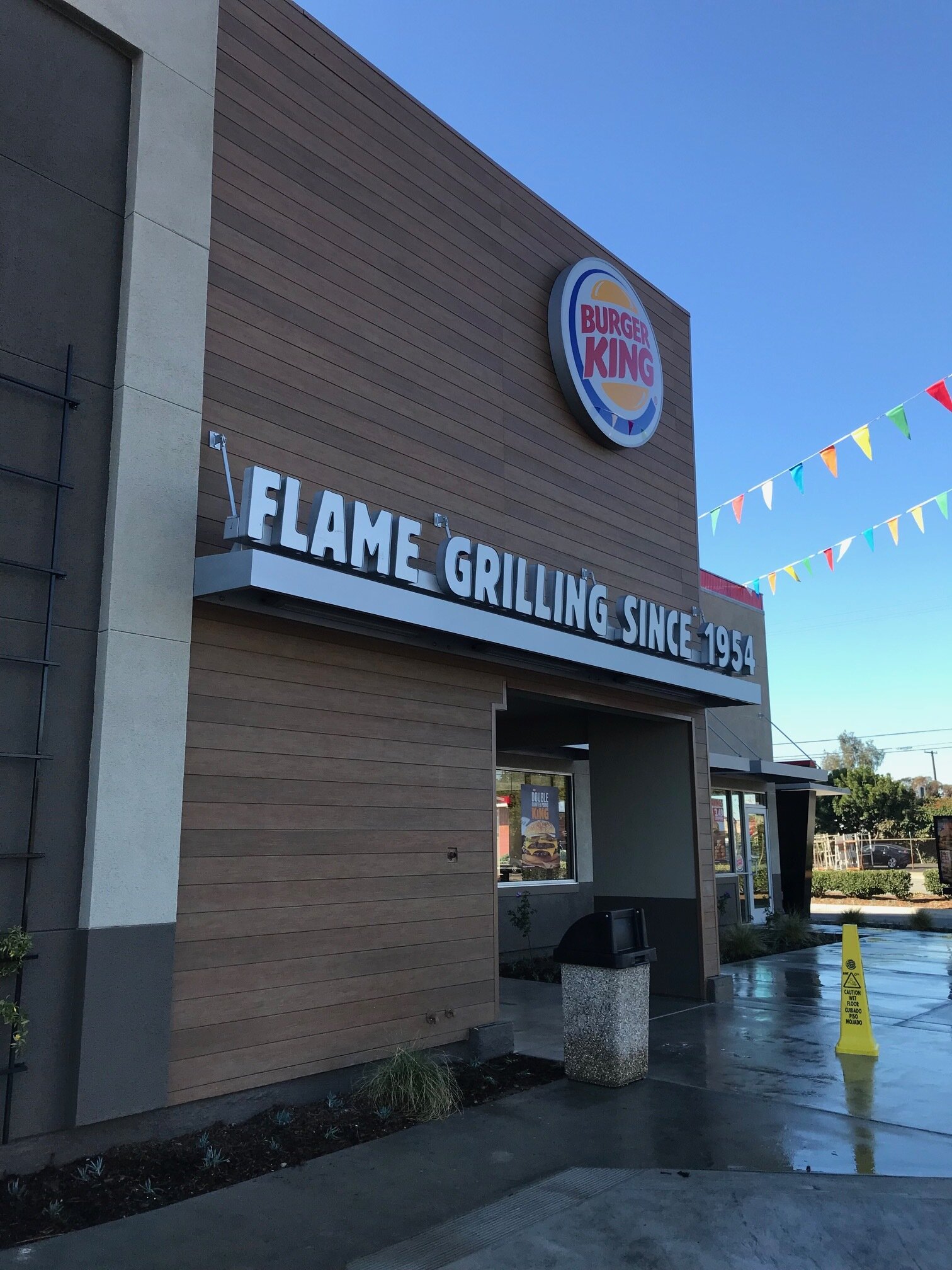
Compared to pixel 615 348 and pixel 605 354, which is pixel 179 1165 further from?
pixel 615 348

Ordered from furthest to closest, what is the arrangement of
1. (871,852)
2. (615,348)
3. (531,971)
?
(871,852)
(531,971)
(615,348)

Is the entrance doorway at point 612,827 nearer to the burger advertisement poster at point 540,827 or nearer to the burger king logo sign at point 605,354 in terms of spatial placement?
the burger advertisement poster at point 540,827

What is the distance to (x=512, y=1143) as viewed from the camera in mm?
6191

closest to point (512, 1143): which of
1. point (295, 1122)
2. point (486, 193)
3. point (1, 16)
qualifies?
point (295, 1122)

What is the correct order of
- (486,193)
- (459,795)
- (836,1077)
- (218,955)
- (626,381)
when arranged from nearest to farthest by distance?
1. (218,955)
2. (836,1077)
3. (459,795)
4. (486,193)
5. (626,381)

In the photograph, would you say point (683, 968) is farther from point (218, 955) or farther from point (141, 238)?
point (141, 238)

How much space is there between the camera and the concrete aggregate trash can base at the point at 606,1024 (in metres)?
7.54

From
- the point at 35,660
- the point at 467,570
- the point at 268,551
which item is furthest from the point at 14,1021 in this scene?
the point at 467,570

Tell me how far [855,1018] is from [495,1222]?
200 inches

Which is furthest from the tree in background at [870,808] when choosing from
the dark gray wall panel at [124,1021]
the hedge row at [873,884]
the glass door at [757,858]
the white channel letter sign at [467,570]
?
the dark gray wall panel at [124,1021]

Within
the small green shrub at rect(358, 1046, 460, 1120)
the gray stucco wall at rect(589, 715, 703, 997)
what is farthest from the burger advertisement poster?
the small green shrub at rect(358, 1046, 460, 1120)

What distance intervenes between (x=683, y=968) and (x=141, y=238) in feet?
31.3

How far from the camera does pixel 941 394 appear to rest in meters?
13.2

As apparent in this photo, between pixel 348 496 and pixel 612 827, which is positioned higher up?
pixel 348 496
